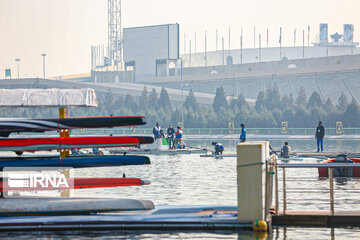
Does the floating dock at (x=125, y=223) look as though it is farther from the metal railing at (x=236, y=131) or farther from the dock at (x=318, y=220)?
the metal railing at (x=236, y=131)

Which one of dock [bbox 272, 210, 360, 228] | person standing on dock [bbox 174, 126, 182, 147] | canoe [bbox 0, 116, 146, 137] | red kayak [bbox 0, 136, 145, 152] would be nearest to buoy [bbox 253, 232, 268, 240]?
dock [bbox 272, 210, 360, 228]

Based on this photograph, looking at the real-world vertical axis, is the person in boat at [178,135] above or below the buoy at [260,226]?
above

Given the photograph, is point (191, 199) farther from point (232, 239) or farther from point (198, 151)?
point (198, 151)

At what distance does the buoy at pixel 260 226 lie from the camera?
1455cm

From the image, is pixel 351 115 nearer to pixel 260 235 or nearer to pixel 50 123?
pixel 50 123

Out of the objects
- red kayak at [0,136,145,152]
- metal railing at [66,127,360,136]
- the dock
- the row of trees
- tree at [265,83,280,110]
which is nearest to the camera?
the dock

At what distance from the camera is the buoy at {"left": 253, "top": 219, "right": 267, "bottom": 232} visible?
14547 millimetres

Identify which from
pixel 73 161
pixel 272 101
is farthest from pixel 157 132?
pixel 272 101

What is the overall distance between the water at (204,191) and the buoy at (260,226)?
0.19m

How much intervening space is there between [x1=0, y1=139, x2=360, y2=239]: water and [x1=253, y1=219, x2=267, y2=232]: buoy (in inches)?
7.3

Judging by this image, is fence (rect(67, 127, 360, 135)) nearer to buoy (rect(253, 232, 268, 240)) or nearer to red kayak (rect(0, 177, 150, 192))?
red kayak (rect(0, 177, 150, 192))

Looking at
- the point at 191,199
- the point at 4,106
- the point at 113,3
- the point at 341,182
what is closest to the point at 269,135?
the point at 341,182

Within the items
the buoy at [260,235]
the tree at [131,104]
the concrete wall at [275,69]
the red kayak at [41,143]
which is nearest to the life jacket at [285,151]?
the red kayak at [41,143]

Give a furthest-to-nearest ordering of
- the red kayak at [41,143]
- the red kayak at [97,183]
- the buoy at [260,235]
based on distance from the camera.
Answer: the red kayak at [97,183], the red kayak at [41,143], the buoy at [260,235]
